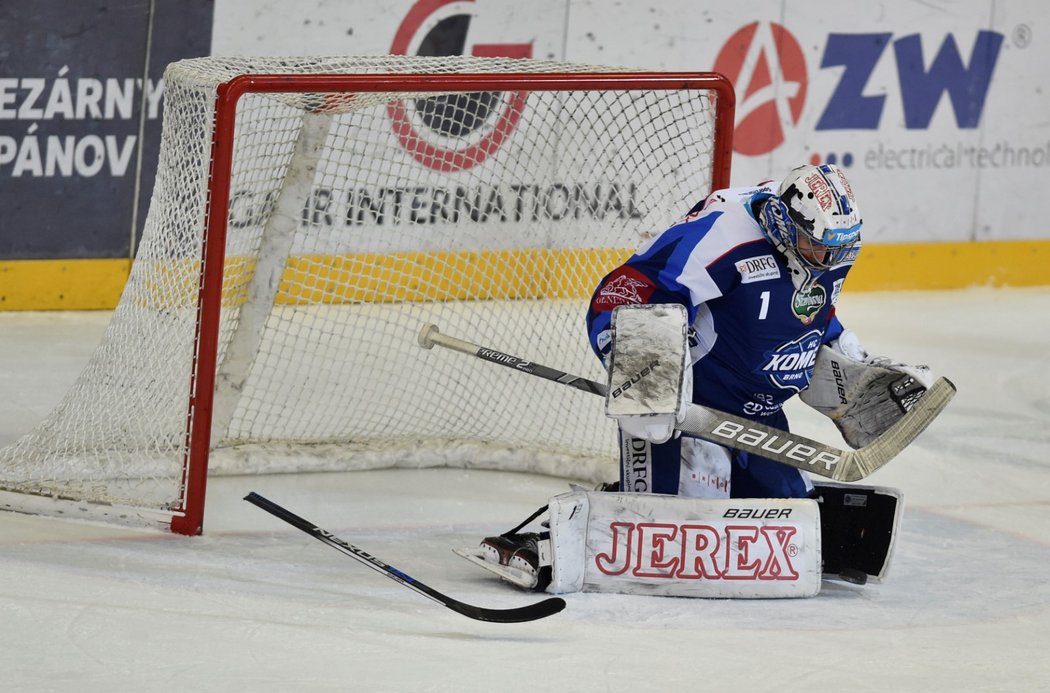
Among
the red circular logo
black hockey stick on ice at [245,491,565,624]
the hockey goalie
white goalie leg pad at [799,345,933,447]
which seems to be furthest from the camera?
the red circular logo

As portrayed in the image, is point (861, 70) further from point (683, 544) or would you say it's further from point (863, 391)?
point (683, 544)

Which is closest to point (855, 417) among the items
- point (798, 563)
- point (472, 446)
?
point (798, 563)

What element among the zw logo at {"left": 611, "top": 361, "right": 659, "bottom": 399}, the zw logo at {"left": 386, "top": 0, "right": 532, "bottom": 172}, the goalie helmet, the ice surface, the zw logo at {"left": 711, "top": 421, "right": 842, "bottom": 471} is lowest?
the ice surface

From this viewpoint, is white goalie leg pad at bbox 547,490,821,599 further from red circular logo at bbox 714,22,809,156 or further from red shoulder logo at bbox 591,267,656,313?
red circular logo at bbox 714,22,809,156

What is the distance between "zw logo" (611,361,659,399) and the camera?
3445 mm

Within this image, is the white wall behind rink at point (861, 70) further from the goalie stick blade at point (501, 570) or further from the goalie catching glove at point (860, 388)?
the goalie stick blade at point (501, 570)

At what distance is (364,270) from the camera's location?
5422 millimetres

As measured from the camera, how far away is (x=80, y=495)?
13.1 ft

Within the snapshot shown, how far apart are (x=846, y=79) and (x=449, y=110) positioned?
2.33 metres

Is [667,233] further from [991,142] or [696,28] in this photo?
[991,142]

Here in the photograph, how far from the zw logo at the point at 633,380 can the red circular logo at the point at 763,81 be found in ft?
14.1

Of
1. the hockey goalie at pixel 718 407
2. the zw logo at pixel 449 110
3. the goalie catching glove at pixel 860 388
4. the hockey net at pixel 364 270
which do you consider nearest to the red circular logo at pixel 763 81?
the zw logo at pixel 449 110

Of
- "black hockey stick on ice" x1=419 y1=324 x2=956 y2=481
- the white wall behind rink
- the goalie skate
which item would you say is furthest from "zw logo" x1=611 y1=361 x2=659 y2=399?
the white wall behind rink

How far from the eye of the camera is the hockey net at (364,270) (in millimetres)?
3984
